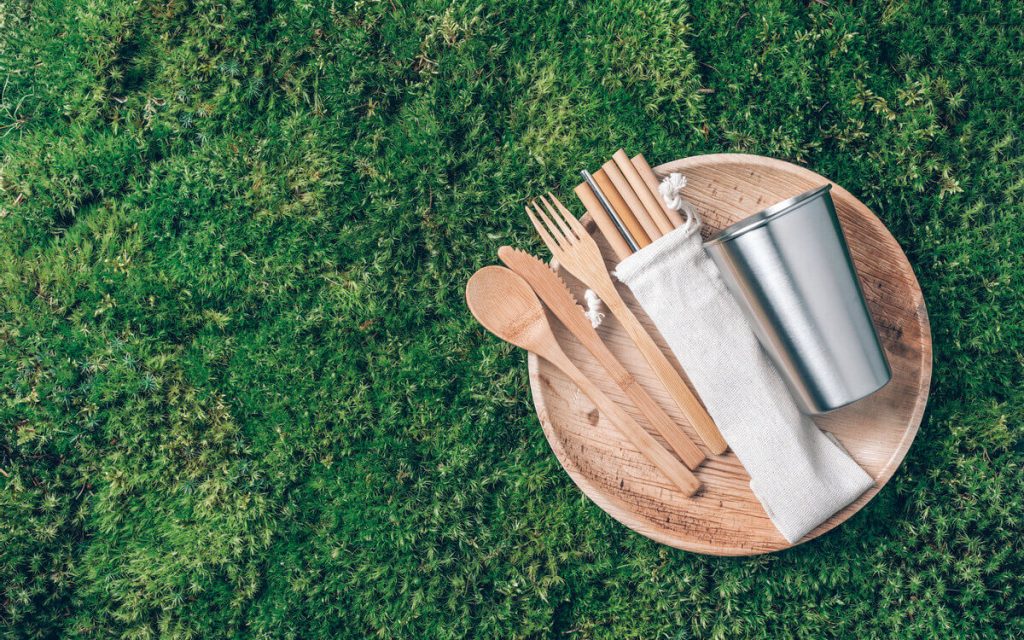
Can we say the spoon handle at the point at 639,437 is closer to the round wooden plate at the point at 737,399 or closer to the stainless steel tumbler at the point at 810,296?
the round wooden plate at the point at 737,399

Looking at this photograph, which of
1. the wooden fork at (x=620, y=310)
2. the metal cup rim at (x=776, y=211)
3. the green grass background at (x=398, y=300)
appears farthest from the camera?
the green grass background at (x=398, y=300)

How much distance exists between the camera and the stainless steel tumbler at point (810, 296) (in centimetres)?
175

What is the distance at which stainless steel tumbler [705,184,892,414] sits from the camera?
1.75 m

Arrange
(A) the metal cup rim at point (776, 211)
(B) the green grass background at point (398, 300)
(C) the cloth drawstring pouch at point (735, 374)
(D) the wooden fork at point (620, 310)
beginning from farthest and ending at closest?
(B) the green grass background at point (398, 300), (D) the wooden fork at point (620, 310), (C) the cloth drawstring pouch at point (735, 374), (A) the metal cup rim at point (776, 211)

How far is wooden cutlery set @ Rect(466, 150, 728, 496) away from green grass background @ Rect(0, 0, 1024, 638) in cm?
40

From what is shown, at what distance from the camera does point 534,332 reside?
213cm

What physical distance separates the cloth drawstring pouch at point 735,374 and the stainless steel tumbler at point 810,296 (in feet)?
0.28

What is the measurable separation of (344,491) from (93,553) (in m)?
1.01

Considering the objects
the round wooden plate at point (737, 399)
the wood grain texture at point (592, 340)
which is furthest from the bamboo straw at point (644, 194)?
the wood grain texture at point (592, 340)

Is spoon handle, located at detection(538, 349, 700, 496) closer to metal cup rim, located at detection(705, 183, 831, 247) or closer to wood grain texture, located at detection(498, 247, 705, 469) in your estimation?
wood grain texture, located at detection(498, 247, 705, 469)

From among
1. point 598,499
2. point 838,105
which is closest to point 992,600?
point 598,499

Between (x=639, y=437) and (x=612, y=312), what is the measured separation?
40 centimetres

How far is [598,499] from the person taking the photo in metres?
2.11

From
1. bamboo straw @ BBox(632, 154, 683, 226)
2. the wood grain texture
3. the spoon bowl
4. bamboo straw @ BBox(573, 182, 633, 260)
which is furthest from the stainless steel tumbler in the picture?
the spoon bowl
